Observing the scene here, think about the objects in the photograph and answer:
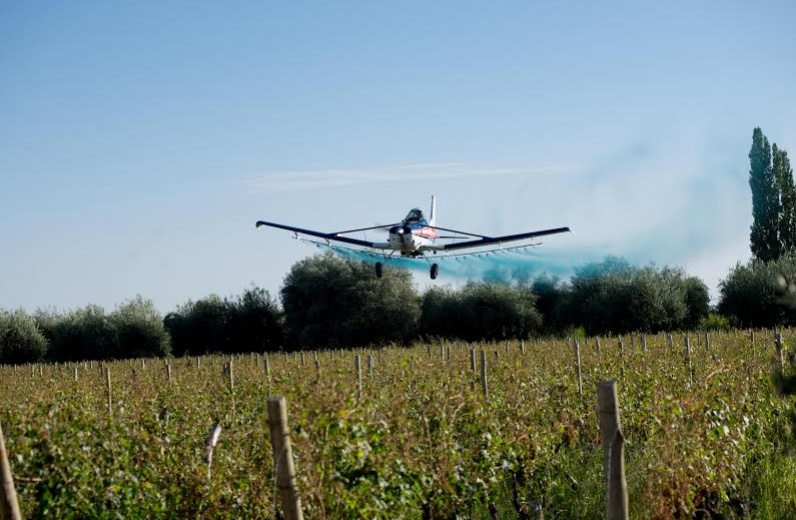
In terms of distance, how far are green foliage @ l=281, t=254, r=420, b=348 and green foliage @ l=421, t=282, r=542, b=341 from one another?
143 centimetres

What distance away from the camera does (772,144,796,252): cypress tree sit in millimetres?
41719

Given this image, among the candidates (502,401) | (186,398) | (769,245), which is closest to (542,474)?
(502,401)

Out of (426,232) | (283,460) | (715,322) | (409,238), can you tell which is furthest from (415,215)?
(715,322)

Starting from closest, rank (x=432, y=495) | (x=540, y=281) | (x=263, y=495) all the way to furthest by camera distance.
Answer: (x=263, y=495)
(x=432, y=495)
(x=540, y=281)

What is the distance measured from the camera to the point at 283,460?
207 inches

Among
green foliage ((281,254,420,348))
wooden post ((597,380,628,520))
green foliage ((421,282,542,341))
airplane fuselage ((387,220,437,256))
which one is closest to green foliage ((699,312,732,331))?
green foliage ((421,282,542,341))

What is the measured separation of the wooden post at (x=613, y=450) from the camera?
5828 mm

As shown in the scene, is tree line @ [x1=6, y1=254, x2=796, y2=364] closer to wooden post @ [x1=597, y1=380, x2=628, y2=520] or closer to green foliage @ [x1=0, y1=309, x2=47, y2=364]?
green foliage @ [x1=0, y1=309, x2=47, y2=364]

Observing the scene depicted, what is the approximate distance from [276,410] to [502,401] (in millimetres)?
5997

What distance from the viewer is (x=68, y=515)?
6711 mm

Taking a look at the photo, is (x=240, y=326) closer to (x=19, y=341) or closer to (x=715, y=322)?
(x=19, y=341)

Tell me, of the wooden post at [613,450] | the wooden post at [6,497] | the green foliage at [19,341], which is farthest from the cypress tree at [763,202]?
the wooden post at [6,497]

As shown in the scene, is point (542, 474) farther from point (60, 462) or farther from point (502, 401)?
point (60, 462)

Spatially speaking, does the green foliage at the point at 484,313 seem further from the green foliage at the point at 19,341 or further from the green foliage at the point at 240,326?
the green foliage at the point at 19,341
